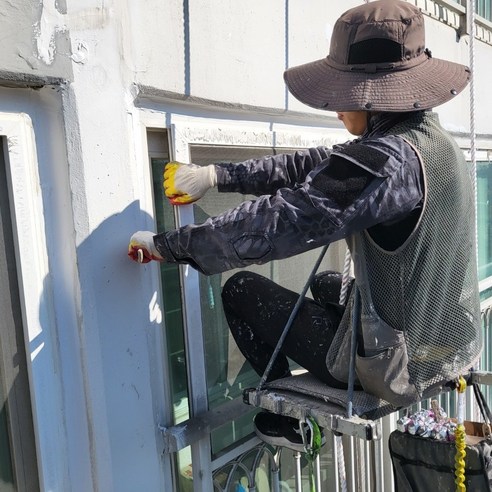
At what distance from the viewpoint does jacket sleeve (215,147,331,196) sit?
195 cm

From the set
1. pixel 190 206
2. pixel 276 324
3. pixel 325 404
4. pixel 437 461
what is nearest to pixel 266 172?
pixel 190 206

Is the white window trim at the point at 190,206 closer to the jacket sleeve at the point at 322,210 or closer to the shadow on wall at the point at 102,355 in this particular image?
the shadow on wall at the point at 102,355

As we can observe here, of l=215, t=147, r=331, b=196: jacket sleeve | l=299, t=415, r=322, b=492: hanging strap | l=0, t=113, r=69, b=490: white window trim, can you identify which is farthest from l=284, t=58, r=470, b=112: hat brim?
l=299, t=415, r=322, b=492: hanging strap

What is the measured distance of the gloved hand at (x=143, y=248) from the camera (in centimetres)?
167

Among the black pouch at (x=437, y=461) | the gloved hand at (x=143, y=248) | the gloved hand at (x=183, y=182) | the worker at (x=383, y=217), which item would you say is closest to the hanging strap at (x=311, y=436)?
the worker at (x=383, y=217)

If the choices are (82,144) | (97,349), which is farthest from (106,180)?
(97,349)

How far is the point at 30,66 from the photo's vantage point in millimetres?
1517

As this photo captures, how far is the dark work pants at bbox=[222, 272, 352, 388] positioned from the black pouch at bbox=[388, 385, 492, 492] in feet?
1.18

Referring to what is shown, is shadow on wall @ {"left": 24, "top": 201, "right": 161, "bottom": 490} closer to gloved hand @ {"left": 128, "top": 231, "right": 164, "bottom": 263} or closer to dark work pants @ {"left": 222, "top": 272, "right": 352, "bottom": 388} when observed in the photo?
gloved hand @ {"left": 128, "top": 231, "right": 164, "bottom": 263}

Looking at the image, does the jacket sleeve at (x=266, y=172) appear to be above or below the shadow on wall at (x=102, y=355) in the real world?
above

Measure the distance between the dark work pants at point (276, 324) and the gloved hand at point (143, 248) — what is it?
0.42 meters

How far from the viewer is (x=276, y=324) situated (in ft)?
6.46

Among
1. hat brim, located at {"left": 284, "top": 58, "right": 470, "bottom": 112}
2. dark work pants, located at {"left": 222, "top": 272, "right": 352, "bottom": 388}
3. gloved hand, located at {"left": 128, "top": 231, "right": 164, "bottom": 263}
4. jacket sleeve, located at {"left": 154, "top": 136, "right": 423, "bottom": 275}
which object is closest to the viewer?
jacket sleeve, located at {"left": 154, "top": 136, "right": 423, "bottom": 275}

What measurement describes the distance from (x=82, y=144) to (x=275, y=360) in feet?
3.05
